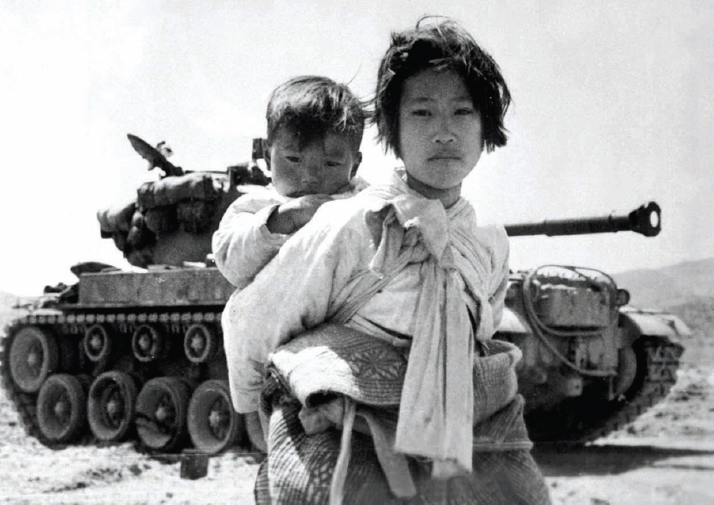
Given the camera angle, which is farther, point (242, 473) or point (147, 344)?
point (147, 344)

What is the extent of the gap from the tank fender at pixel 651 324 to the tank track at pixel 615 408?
0.16m

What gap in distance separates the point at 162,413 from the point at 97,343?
1385 millimetres

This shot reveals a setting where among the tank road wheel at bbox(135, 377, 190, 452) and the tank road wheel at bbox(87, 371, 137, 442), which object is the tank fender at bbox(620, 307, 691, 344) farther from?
the tank road wheel at bbox(87, 371, 137, 442)

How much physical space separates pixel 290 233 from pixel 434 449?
22.0 inches

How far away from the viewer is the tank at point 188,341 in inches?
343

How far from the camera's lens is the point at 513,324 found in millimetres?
8008

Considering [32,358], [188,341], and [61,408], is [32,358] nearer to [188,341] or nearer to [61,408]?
[61,408]

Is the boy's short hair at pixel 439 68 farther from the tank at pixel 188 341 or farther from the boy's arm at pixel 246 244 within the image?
the tank at pixel 188 341

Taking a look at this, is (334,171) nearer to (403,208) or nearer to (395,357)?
(403,208)

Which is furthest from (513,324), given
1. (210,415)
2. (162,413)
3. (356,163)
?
(356,163)

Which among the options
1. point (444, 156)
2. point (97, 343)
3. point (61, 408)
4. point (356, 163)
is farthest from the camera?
point (61, 408)

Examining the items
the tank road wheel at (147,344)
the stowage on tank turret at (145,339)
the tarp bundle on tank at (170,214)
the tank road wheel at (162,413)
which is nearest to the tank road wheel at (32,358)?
the stowage on tank turret at (145,339)

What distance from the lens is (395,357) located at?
184 cm

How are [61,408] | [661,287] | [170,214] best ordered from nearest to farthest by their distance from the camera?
1. [170,214]
2. [61,408]
3. [661,287]
